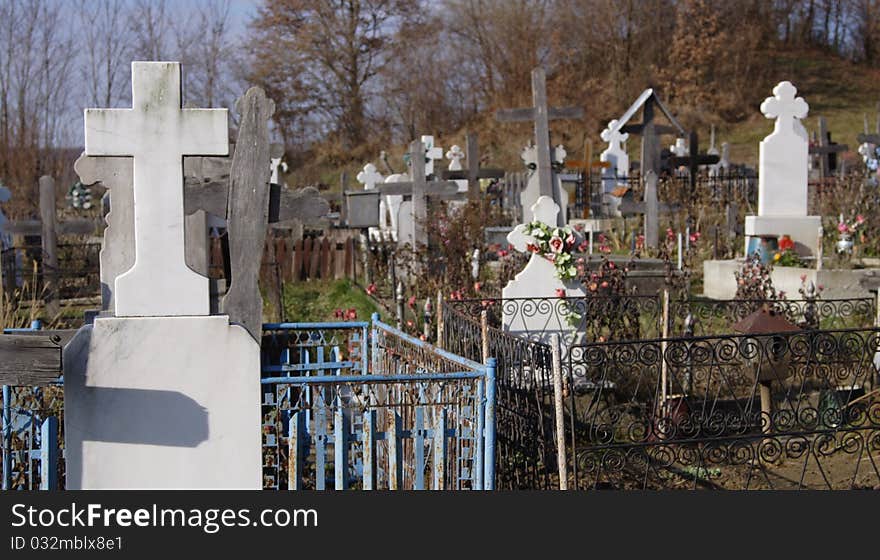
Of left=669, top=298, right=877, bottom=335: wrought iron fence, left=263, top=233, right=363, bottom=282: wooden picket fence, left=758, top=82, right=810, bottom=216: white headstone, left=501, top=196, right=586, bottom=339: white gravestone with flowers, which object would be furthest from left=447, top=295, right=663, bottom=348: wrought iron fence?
left=263, top=233, right=363, bottom=282: wooden picket fence

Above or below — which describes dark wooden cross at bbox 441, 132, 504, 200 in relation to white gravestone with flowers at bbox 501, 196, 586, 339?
above

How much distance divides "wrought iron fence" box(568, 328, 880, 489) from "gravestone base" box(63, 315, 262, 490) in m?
1.66

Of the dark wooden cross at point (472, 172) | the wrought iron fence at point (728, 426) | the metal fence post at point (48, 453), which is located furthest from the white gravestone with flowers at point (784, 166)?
the metal fence post at point (48, 453)

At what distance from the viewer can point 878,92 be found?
126 feet

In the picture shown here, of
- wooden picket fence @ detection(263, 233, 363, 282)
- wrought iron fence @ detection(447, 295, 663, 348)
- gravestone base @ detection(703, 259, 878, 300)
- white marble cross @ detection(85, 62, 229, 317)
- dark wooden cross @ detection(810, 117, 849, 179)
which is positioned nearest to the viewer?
white marble cross @ detection(85, 62, 229, 317)

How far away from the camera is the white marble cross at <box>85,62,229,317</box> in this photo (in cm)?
447

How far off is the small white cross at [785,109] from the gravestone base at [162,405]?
11.1 metres

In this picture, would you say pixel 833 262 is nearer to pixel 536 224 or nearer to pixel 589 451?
pixel 536 224

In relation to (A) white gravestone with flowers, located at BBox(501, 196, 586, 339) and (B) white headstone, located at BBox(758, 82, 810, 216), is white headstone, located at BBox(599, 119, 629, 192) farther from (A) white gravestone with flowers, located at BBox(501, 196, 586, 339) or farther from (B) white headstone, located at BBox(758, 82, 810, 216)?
(A) white gravestone with flowers, located at BBox(501, 196, 586, 339)

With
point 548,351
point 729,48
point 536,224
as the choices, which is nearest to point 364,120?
point 729,48

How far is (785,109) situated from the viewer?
14.3m

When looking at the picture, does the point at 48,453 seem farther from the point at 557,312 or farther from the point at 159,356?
the point at 557,312

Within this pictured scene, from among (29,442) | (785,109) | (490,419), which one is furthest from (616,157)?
(29,442)

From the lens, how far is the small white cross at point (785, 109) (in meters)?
14.2
